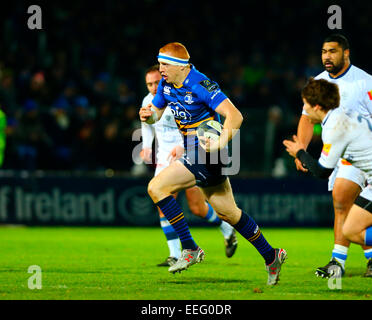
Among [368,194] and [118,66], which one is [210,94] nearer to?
[368,194]

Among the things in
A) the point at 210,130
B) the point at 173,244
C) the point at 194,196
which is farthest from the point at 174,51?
the point at 194,196

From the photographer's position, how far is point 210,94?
7.20m

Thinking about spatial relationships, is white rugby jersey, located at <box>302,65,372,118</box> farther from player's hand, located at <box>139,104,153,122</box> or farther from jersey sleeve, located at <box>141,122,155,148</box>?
jersey sleeve, located at <box>141,122,155,148</box>

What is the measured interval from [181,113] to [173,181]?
2.34ft

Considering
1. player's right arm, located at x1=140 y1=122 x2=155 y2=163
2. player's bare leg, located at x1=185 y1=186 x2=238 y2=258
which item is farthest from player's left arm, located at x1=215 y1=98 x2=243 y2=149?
player's bare leg, located at x1=185 y1=186 x2=238 y2=258

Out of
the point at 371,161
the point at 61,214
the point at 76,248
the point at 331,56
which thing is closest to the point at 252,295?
the point at 371,161

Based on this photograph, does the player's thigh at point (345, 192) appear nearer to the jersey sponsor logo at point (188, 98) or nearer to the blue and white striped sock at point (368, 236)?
the blue and white striped sock at point (368, 236)

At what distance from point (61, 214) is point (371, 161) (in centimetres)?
960

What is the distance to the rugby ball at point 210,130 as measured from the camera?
7117 mm

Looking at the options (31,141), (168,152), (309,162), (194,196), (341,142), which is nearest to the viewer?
(341,142)

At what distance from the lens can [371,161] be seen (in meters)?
6.64

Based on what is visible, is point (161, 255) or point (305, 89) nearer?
point (305, 89)
